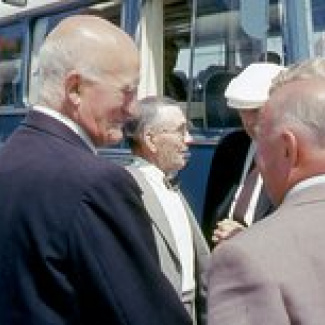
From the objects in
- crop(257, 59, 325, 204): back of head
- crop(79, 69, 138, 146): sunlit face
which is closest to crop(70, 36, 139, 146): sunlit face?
crop(79, 69, 138, 146): sunlit face

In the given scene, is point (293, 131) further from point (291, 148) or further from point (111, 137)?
point (111, 137)

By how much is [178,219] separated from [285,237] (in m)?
1.60

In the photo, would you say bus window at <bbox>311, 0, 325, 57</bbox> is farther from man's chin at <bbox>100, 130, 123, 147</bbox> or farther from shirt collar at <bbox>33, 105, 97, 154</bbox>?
shirt collar at <bbox>33, 105, 97, 154</bbox>

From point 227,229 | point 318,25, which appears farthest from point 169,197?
point 318,25

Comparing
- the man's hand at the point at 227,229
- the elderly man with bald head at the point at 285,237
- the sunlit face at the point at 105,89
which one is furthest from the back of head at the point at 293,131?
the man's hand at the point at 227,229

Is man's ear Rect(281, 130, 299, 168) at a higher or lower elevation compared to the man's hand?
higher

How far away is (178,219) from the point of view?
317 cm

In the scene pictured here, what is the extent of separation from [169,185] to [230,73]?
2.33m

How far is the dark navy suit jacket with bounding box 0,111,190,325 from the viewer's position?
6.48ft

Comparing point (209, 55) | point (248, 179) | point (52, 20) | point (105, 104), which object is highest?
point (52, 20)

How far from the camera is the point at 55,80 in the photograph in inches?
86.9

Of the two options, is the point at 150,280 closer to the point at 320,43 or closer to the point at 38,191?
the point at 38,191

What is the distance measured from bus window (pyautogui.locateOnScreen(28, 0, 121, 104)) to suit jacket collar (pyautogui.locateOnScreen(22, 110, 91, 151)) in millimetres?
3935

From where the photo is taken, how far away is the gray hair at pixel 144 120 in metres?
3.41
